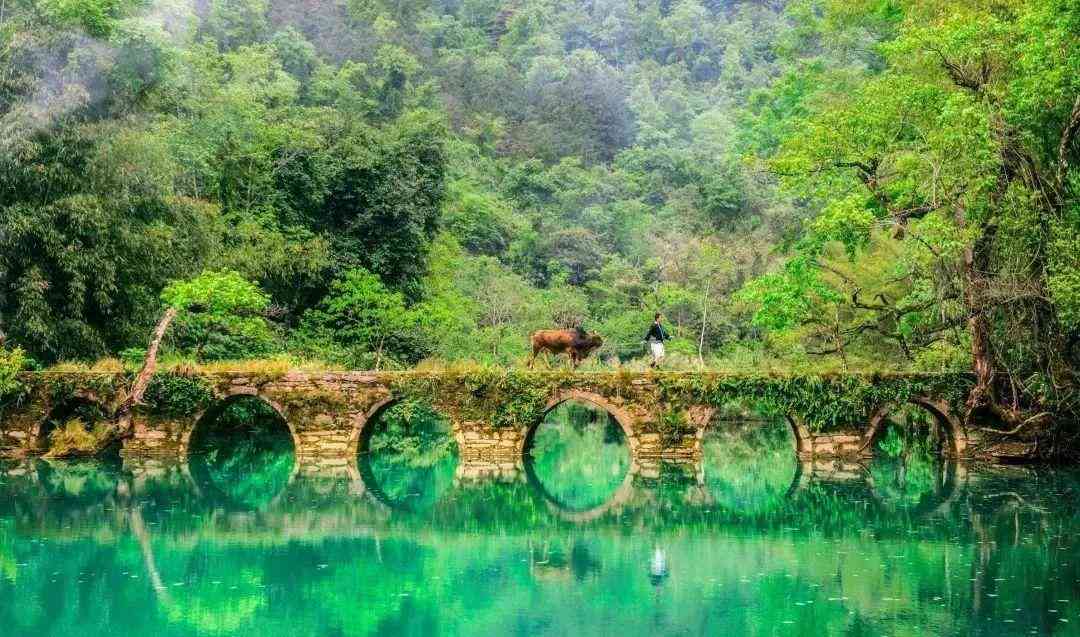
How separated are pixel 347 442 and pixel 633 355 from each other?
1566 centimetres

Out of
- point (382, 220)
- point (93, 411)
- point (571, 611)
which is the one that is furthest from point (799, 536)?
point (382, 220)

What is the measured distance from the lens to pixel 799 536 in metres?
19.4

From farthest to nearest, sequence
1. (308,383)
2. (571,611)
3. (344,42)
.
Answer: (344,42), (308,383), (571,611)

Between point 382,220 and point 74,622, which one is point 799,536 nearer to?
point 74,622

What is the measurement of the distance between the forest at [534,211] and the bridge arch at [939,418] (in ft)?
3.63

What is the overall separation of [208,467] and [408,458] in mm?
5626

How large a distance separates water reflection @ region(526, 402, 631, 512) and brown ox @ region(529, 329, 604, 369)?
105 inches

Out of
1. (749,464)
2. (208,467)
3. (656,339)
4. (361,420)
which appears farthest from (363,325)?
(749,464)

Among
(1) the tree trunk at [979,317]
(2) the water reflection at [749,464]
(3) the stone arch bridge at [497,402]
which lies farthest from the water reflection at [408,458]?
A: (1) the tree trunk at [979,317]

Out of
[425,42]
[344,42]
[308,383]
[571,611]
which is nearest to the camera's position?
[571,611]

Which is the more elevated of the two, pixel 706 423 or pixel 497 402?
pixel 497 402

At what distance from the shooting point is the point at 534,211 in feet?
172

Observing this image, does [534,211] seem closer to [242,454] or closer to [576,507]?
[242,454]

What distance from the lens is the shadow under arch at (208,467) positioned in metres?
23.2
